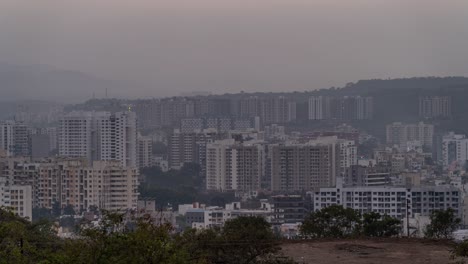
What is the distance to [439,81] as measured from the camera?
124ft

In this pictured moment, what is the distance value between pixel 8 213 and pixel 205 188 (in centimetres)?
2427

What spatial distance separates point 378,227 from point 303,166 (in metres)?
22.8

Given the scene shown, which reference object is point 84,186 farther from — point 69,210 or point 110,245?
point 110,245

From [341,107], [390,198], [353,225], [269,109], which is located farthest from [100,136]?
[353,225]

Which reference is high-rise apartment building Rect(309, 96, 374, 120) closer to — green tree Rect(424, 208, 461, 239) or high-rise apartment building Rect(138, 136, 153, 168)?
high-rise apartment building Rect(138, 136, 153, 168)

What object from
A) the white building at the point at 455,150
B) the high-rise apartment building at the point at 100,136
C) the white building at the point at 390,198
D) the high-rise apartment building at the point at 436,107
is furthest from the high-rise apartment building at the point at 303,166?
the high-rise apartment building at the point at 436,107

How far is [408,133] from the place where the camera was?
3862 cm

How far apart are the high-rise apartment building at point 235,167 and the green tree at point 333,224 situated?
22147 mm

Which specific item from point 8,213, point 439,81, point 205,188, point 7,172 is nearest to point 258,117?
point 439,81

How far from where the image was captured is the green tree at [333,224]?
829cm

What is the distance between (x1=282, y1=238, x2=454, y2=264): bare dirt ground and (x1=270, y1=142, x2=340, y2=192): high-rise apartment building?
22855mm

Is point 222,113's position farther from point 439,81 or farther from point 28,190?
point 28,190

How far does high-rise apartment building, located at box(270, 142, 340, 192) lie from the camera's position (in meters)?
30.6

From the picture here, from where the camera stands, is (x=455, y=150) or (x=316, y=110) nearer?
(x=455, y=150)
